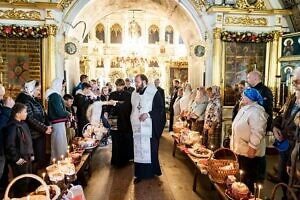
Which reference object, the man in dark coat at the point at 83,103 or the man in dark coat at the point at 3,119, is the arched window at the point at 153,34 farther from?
the man in dark coat at the point at 3,119

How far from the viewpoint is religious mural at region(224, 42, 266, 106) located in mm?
7738

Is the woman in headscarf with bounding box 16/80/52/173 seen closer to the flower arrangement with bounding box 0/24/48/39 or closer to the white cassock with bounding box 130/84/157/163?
the white cassock with bounding box 130/84/157/163

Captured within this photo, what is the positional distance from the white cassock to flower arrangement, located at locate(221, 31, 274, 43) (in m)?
3.28

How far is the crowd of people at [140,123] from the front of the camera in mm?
3889

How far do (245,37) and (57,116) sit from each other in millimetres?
4888

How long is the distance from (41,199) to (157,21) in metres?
19.0

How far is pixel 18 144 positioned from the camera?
4.03m

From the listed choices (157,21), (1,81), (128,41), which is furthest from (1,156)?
(157,21)

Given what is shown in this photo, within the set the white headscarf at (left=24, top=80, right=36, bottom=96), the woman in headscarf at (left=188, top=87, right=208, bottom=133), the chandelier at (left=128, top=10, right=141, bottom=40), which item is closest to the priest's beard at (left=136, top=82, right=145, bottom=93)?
the white headscarf at (left=24, top=80, right=36, bottom=96)

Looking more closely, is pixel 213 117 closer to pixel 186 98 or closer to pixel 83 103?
pixel 186 98

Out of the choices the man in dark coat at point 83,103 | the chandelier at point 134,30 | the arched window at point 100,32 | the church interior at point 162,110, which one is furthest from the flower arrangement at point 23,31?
the arched window at point 100,32

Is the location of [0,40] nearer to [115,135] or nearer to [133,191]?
[115,135]

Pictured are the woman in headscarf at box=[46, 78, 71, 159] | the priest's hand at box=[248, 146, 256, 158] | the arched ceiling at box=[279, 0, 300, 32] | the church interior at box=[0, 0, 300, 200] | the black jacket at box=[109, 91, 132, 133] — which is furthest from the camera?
the arched ceiling at box=[279, 0, 300, 32]

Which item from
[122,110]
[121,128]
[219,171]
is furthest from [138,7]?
[219,171]
